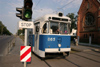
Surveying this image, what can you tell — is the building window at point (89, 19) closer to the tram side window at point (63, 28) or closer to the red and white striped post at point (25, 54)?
the tram side window at point (63, 28)

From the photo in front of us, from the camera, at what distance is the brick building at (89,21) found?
23406 millimetres

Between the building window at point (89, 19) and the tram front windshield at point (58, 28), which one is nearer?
the tram front windshield at point (58, 28)

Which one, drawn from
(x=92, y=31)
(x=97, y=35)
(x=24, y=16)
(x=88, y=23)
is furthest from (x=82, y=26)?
(x=24, y=16)

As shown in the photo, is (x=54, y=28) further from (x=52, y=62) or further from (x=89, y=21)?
(x=89, y=21)

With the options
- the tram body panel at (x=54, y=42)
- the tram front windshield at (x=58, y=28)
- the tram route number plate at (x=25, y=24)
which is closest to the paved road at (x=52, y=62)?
the tram body panel at (x=54, y=42)

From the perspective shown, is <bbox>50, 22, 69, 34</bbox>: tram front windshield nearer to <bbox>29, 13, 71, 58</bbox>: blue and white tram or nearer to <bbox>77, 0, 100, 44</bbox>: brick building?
<bbox>29, 13, 71, 58</bbox>: blue and white tram

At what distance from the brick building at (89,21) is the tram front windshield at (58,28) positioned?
18.3m

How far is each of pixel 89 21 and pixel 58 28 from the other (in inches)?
886

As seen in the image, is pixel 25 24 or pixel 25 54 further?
pixel 25 54

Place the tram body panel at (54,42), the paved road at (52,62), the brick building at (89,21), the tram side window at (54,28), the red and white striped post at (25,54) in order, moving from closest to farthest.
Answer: the red and white striped post at (25,54)
the paved road at (52,62)
the tram body panel at (54,42)
the tram side window at (54,28)
the brick building at (89,21)

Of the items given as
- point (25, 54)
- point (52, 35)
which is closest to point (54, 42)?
point (52, 35)

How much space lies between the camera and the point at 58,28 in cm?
680

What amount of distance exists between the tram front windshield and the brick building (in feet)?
60.0

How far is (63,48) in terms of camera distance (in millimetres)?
6742
